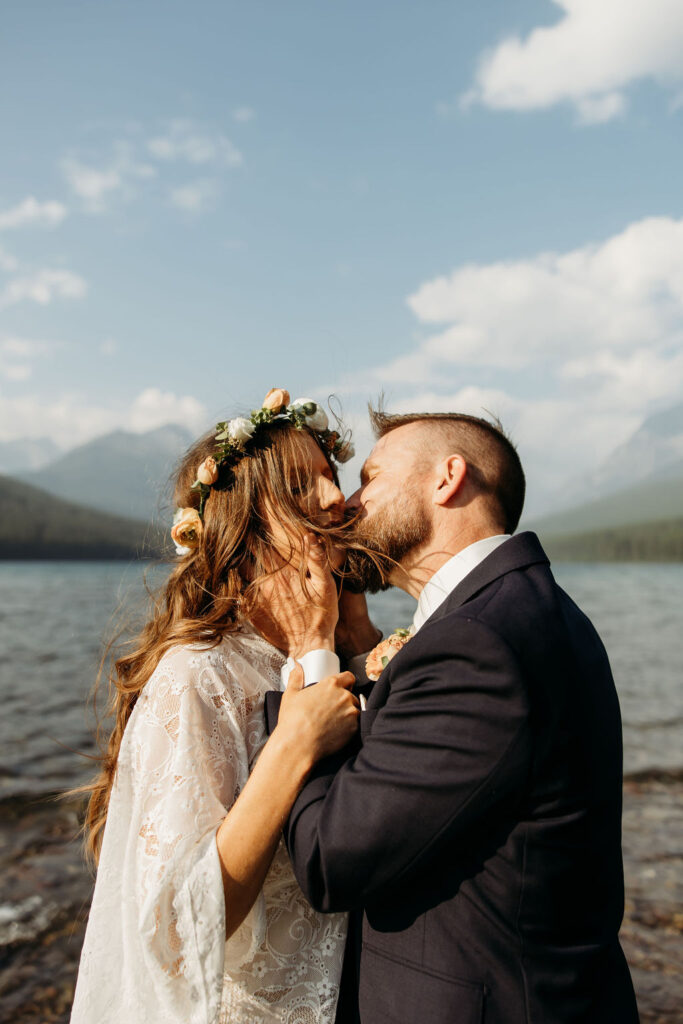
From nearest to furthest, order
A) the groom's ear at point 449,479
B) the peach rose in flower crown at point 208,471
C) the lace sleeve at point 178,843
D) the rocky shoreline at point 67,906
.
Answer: the lace sleeve at point 178,843, the groom's ear at point 449,479, the peach rose in flower crown at point 208,471, the rocky shoreline at point 67,906

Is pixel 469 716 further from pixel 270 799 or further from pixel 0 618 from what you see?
pixel 0 618

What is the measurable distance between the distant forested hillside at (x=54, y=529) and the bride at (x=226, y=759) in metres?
89.6

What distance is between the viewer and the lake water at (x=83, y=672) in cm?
1189

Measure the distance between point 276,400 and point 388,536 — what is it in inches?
36.3

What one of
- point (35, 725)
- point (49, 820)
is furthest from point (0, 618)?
point (49, 820)

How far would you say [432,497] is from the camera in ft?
12.1

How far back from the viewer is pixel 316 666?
3311mm

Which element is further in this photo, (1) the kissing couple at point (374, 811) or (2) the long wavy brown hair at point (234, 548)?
(2) the long wavy brown hair at point (234, 548)

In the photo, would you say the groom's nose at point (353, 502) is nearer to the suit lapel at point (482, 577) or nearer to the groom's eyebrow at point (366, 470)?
the groom's eyebrow at point (366, 470)

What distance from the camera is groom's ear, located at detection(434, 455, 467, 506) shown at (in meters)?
3.64

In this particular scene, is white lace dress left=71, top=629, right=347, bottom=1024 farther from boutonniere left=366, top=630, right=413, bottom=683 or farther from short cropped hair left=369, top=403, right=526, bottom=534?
short cropped hair left=369, top=403, right=526, bottom=534

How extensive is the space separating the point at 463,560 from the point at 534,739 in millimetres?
1040

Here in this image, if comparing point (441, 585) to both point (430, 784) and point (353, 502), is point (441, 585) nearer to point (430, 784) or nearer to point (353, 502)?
point (353, 502)

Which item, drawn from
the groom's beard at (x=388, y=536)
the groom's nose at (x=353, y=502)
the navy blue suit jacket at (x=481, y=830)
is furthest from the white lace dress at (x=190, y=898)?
the groom's nose at (x=353, y=502)
